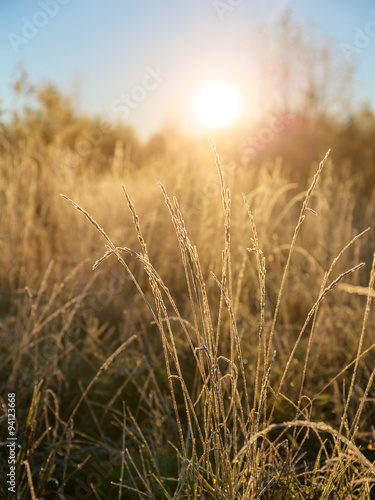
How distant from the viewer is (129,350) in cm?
211

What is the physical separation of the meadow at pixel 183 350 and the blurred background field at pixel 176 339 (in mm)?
11

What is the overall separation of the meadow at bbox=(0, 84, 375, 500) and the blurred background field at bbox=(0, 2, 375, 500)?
11 mm

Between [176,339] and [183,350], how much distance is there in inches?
2.6

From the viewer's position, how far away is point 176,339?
218 centimetres

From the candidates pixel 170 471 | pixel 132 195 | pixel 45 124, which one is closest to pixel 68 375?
pixel 170 471

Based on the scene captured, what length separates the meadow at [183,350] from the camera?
104cm

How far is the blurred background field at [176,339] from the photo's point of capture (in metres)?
1.12

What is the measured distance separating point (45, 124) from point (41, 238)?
5.74 metres

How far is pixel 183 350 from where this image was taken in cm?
220

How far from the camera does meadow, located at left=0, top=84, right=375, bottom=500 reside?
1040 mm

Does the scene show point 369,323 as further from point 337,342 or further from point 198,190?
point 198,190

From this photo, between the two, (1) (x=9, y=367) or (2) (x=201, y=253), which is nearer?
(1) (x=9, y=367)

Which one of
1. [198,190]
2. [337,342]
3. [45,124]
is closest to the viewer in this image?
[337,342]

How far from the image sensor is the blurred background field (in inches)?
44.3
